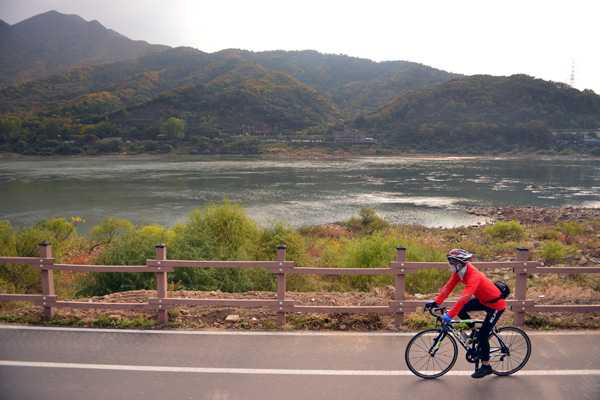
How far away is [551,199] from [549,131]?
360ft

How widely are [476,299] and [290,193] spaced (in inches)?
2052

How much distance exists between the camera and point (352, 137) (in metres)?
152

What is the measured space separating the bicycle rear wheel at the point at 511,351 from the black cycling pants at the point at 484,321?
0.22 m

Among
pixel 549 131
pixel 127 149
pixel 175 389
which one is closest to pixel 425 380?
pixel 175 389

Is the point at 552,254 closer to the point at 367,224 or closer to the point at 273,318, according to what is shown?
the point at 273,318

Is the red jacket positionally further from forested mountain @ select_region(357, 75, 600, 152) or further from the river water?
forested mountain @ select_region(357, 75, 600, 152)

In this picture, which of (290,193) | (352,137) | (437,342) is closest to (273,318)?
(437,342)

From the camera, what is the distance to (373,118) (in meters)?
171

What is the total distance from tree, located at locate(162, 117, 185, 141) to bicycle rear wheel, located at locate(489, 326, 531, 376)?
487 ft

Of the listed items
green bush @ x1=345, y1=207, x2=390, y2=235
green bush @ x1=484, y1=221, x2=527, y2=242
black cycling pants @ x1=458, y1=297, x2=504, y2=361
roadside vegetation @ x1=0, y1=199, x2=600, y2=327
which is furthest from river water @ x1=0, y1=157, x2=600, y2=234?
black cycling pants @ x1=458, y1=297, x2=504, y2=361

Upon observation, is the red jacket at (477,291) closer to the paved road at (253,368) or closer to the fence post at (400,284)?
the paved road at (253,368)

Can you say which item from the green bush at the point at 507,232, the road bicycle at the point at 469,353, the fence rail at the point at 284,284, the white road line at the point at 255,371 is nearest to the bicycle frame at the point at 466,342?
the road bicycle at the point at 469,353

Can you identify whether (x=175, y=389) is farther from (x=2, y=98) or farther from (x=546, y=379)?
(x=2, y=98)

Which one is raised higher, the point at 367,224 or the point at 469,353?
the point at 469,353
